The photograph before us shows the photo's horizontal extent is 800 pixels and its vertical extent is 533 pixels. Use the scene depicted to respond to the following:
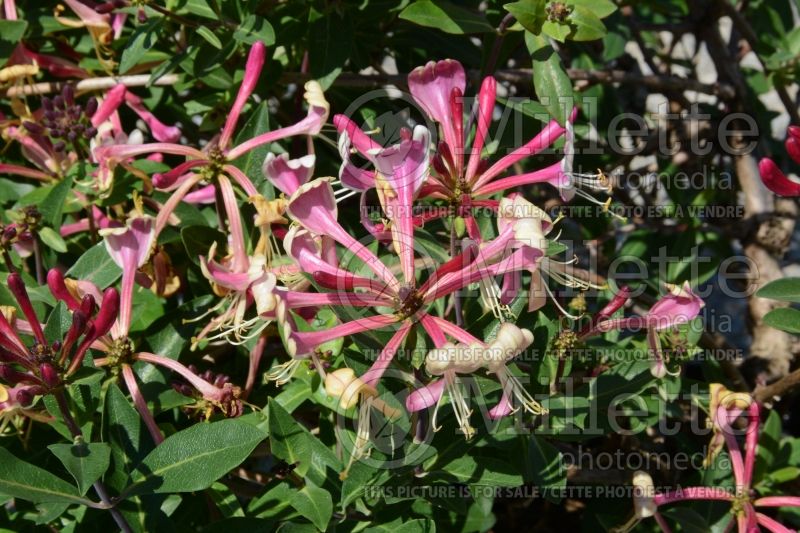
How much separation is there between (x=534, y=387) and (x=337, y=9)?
82 centimetres

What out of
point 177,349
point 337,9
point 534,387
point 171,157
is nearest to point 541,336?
point 534,387

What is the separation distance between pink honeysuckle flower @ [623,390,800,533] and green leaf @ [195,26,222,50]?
3.61 feet

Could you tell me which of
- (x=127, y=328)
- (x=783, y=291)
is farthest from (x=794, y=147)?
(x=127, y=328)

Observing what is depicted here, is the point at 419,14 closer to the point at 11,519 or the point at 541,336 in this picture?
the point at 541,336

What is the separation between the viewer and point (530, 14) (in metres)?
1.56

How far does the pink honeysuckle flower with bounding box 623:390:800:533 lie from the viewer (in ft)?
5.34

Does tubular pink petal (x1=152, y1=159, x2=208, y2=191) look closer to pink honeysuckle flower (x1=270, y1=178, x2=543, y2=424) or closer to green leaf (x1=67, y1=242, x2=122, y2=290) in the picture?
green leaf (x1=67, y1=242, x2=122, y2=290)

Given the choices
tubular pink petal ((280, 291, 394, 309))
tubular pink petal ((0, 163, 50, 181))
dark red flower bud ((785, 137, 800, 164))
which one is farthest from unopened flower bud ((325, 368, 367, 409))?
tubular pink petal ((0, 163, 50, 181))

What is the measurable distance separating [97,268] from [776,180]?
3.90ft

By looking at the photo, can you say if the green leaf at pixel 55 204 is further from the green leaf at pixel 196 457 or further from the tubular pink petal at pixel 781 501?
the tubular pink petal at pixel 781 501

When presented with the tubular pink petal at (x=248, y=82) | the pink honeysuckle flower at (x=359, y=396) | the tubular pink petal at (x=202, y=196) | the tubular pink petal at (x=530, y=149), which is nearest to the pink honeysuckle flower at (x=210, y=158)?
the tubular pink petal at (x=248, y=82)

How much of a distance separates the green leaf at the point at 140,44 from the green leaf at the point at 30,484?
0.78 meters

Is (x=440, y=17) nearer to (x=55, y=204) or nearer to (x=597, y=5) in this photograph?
(x=597, y=5)

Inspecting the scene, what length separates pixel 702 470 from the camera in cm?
187
